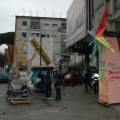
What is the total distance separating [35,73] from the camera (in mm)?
15617

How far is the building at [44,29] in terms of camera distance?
177 feet

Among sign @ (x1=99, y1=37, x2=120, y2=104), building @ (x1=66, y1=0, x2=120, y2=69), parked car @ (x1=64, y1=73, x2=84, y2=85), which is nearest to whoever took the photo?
sign @ (x1=99, y1=37, x2=120, y2=104)

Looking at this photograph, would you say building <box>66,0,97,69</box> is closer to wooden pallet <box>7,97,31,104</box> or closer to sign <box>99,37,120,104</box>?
sign <box>99,37,120,104</box>

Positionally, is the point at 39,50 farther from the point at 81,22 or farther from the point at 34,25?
the point at 34,25

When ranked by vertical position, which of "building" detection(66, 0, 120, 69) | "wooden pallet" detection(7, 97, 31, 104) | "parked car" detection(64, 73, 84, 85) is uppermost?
"building" detection(66, 0, 120, 69)

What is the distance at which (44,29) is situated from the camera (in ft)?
179

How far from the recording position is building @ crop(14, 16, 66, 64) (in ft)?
177

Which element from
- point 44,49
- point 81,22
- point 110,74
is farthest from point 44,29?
point 110,74

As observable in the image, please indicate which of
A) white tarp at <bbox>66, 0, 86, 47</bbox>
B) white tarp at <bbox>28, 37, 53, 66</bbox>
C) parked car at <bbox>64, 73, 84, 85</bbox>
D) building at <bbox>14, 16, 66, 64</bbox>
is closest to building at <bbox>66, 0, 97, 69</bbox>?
white tarp at <bbox>66, 0, 86, 47</bbox>

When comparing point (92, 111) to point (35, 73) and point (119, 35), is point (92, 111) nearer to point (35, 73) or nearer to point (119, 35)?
point (119, 35)

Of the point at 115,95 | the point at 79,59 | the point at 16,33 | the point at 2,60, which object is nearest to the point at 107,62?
the point at 115,95

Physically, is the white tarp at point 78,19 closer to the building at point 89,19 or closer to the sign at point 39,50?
the building at point 89,19

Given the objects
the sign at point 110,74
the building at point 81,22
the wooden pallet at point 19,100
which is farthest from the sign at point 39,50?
the sign at point 110,74

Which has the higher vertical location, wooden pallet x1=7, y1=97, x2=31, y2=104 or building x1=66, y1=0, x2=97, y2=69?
building x1=66, y1=0, x2=97, y2=69
